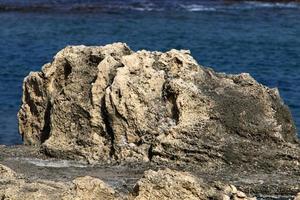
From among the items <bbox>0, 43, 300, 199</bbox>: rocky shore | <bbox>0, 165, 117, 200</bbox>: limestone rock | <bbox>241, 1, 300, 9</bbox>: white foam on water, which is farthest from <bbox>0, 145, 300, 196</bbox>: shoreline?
<bbox>241, 1, 300, 9</bbox>: white foam on water

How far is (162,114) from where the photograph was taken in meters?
16.7

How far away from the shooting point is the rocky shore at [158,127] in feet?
52.2

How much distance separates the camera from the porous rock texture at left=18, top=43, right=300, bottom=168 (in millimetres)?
16109

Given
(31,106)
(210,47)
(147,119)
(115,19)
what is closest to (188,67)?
(147,119)

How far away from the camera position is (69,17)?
1827 inches

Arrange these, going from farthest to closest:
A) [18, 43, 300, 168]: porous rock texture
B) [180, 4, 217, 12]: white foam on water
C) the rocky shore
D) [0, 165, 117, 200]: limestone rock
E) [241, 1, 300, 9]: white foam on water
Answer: [241, 1, 300, 9]: white foam on water → [180, 4, 217, 12]: white foam on water → [18, 43, 300, 168]: porous rock texture → the rocky shore → [0, 165, 117, 200]: limestone rock

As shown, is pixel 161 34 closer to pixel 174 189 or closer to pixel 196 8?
pixel 196 8

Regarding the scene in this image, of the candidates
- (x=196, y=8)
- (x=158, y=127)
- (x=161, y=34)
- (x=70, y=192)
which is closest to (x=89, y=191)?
(x=70, y=192)

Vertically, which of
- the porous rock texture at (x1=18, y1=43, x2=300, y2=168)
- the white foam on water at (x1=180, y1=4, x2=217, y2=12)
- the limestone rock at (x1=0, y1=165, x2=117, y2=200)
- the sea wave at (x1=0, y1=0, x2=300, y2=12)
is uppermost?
the limestone rock at (x1=0, y1=165, x2=117, y2=200)

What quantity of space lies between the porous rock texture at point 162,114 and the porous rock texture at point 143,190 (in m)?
4.76

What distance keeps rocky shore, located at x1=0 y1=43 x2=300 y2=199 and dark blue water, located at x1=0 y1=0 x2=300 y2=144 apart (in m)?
4.30

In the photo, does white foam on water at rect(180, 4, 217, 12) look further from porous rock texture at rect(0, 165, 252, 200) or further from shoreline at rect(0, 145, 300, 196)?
porous rock texture at rect(0, 165, 252, 200)

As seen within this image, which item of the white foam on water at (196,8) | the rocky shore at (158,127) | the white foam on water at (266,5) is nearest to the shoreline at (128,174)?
the rocky shore at (158,127)

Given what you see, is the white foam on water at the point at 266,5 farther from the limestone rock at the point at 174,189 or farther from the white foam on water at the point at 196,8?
the limestone rock at the point at 174,189
